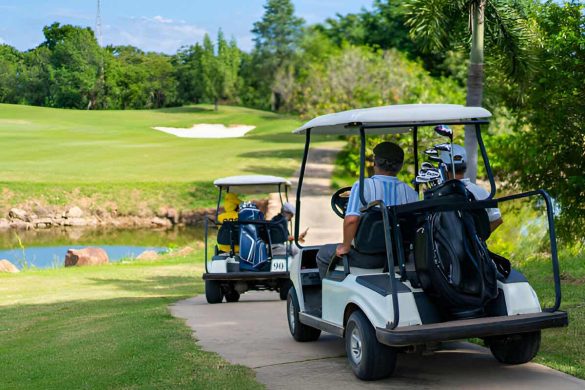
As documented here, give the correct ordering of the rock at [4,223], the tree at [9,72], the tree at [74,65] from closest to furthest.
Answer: the rock at [4,223], the tree at [9,72], the tree at [74,65]

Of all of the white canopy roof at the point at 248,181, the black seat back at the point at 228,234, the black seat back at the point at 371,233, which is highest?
the white canopy roof at the point at 248,181

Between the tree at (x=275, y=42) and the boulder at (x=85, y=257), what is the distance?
6756 centimetres

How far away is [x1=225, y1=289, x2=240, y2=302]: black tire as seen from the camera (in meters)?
14.0

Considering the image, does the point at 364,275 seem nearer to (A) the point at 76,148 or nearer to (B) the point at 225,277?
(B) the point at 225,277

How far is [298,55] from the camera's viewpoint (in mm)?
92938

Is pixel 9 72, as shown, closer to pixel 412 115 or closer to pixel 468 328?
pixel 412 115

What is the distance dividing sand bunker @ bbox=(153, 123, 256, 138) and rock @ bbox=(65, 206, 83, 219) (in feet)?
98.9

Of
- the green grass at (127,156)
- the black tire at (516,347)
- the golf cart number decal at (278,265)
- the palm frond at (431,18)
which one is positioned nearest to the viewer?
the black tire at (516,347)

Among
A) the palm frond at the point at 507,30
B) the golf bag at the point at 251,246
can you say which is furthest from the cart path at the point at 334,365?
the palm frond at the point at 507,30

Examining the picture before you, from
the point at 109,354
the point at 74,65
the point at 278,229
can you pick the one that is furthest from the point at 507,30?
the point at 74,65

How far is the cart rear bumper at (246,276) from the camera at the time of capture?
43.5 ft

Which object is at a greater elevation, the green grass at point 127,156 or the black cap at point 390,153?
the green grass at point 127,156

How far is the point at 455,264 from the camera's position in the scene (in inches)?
253

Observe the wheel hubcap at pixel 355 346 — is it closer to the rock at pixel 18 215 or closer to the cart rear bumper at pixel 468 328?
the cart rear bumper at pixel 468 328
